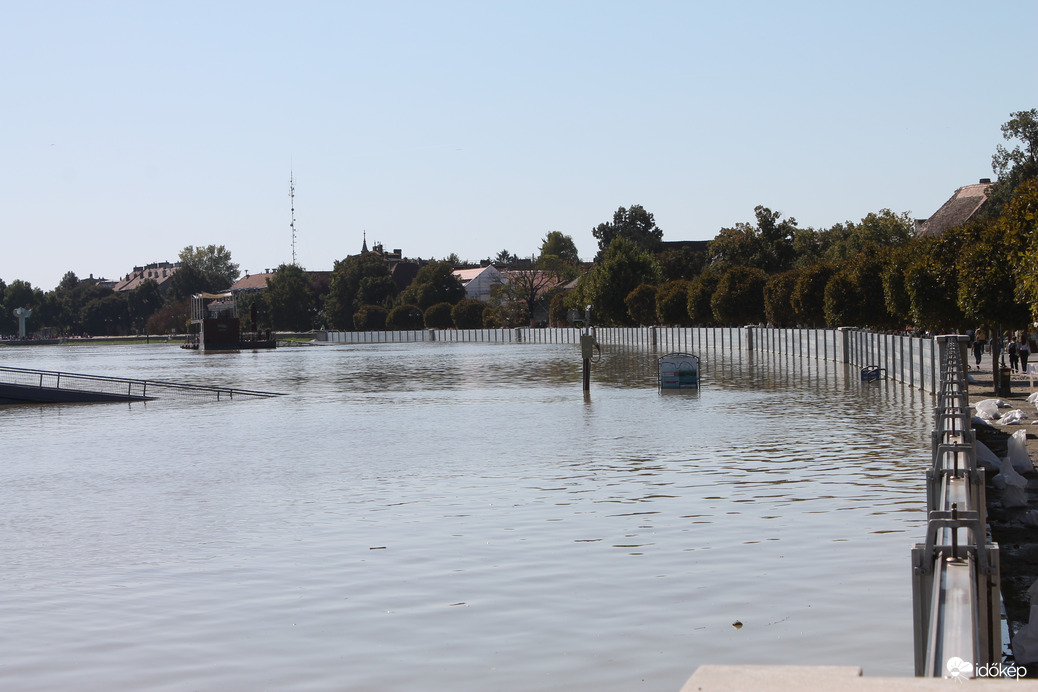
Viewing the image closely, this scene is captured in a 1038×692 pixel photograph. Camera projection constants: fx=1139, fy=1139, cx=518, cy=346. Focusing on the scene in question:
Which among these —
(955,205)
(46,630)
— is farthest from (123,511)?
(955,205)

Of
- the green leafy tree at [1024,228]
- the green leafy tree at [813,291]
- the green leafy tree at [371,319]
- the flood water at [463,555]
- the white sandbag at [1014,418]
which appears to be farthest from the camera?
the green leafy tree at [371,319]

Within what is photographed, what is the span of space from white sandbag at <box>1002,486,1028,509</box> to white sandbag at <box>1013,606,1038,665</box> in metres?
6.92

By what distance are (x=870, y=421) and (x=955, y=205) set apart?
263 feet

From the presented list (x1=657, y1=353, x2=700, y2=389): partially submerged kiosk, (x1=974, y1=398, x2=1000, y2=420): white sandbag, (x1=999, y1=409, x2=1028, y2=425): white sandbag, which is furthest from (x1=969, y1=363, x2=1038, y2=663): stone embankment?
(x1=657, y1=353, x2=700, y2=389): partially submerged kiosk

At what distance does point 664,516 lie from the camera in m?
16.6

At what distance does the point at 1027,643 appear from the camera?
Result: 9.14 metres

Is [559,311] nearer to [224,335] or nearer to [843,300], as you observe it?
[224,335]

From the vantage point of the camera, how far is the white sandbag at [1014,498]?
619 inches

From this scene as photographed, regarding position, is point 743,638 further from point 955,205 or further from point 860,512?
point 955,205

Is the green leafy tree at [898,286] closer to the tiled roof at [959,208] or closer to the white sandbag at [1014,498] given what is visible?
the white sandbag at [1014,498]

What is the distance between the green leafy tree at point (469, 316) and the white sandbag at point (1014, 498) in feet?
498

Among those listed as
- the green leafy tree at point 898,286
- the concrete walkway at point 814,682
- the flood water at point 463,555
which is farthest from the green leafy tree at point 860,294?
the concrete walkway at point 814,682

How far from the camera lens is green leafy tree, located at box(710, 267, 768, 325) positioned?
99.6m

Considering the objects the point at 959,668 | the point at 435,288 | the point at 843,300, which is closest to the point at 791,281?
the point at 843,300
